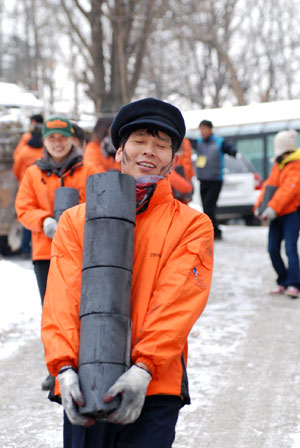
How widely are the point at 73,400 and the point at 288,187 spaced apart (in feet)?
19.6

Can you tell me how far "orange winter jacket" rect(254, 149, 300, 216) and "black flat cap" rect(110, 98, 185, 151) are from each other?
17.2 ft

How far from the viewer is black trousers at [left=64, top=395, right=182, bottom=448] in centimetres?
224

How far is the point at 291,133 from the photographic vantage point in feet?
25.9

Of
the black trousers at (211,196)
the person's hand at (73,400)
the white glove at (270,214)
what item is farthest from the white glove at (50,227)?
the black trousers at (211,196)

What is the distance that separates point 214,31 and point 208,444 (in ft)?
74.3

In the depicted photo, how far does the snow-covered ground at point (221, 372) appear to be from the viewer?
4141 millimetres

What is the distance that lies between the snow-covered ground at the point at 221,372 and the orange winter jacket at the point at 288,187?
1.04 metres

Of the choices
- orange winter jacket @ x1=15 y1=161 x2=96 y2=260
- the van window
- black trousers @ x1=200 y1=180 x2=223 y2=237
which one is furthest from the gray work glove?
the van window

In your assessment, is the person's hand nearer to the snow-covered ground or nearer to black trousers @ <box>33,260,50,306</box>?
the snow-covered ground

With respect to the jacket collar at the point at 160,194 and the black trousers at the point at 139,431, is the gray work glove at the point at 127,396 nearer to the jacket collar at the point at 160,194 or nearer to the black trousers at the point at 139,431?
the black trousers at the point at 139,431

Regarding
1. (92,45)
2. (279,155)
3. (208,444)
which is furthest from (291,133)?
(92,45)

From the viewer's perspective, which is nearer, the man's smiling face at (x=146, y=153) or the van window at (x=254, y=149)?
the man's smiling face at (x=146, y=153)

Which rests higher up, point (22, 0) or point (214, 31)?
point (22, 0)

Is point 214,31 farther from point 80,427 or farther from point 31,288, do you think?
point 80,427
